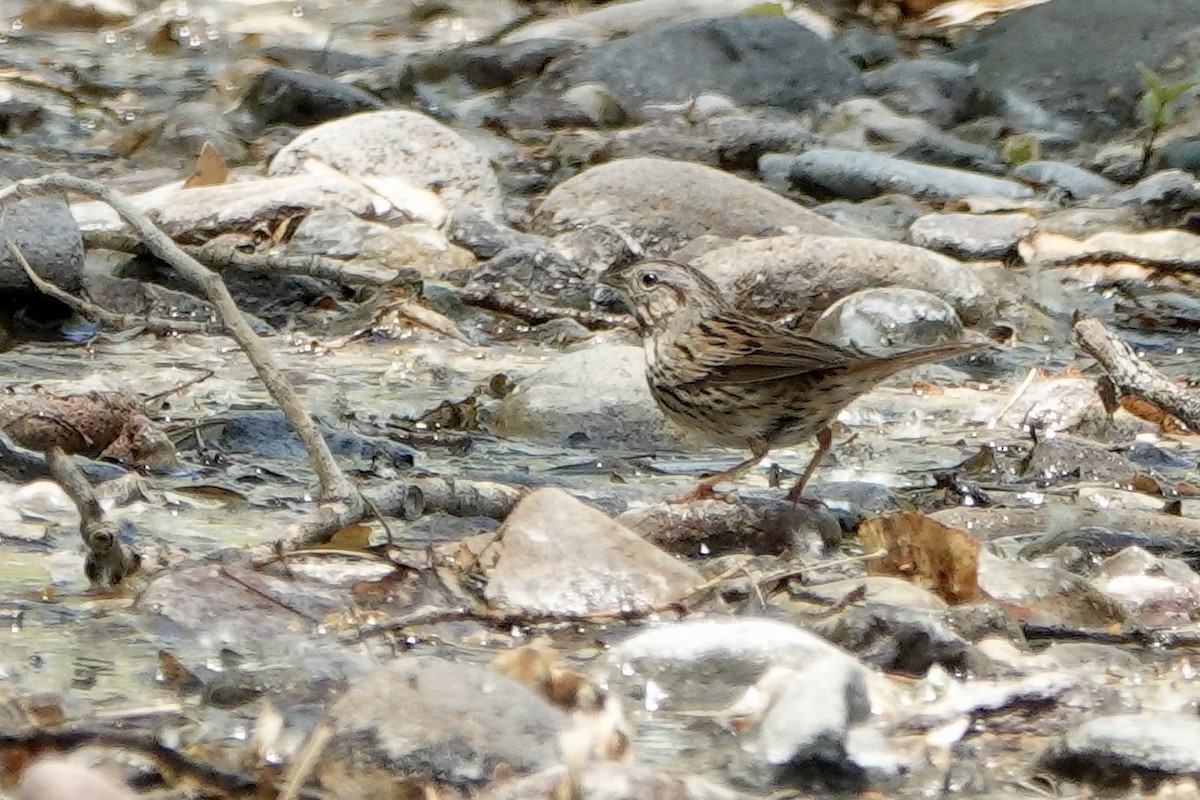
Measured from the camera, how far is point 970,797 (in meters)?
3.16

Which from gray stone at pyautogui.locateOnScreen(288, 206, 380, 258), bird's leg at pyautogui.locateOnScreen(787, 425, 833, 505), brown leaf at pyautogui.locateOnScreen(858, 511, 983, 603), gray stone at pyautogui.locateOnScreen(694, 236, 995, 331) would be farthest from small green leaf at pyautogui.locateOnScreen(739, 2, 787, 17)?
brown leaf at pyautogui.locateOnScreen(858, 511, 983, 603)

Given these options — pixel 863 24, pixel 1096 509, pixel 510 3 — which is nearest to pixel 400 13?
pixel 510 3

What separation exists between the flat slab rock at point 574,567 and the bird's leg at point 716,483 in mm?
806

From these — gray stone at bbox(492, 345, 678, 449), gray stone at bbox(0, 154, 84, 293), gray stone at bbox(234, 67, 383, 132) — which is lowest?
gray stone at bbox(234, 67, 383, 132)

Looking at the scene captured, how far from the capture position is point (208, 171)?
978 centimetres

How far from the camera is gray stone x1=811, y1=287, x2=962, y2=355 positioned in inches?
303

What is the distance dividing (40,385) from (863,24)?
11.1m

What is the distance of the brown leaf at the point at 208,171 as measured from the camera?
974cm

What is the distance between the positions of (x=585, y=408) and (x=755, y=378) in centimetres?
80

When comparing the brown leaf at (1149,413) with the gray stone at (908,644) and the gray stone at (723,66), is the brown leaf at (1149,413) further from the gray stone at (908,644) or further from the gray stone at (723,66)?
the gray stone at (723,66)

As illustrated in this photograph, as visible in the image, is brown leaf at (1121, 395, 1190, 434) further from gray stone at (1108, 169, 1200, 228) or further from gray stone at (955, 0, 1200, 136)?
gray stone at (955, 0, 1200, 136)

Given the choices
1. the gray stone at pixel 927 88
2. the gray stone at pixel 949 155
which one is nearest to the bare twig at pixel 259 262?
the gray stone at pixel 949 155

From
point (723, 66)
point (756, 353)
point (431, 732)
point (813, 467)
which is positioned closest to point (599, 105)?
point (723, 66)

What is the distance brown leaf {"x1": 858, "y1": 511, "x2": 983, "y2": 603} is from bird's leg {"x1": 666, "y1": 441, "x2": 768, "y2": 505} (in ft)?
1.80
